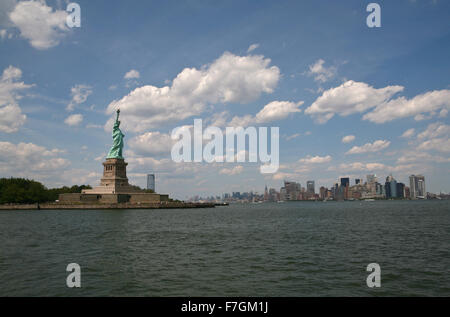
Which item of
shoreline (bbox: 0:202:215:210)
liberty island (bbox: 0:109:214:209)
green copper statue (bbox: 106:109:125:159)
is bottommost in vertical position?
shoreline (bbox: 0:202:215:210)

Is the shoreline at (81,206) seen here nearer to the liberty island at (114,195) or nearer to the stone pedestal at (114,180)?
the liberty island at (114,195)

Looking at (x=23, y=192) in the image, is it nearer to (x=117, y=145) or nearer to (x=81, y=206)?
(x=81, y=206)

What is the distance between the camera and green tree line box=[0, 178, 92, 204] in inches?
4835

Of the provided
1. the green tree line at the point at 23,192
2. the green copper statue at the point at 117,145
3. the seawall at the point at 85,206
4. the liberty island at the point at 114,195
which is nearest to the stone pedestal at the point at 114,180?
the liberty island at the point at 114,195

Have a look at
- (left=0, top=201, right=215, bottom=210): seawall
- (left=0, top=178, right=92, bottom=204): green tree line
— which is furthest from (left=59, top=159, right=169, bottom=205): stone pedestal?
(left=0, top=178, right=92, bottom=204): green tree line

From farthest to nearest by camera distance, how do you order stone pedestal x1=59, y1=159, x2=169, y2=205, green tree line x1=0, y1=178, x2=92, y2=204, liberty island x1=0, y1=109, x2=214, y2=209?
1. green tree line x1=0, y1=178, x2=92, y2=204
2. stone pedestal x1=59, y1=159, x2=169, y2=205
3. liberty island x1=0, y1=109, x2=214, y2=209

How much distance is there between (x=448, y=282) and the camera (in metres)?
18.8

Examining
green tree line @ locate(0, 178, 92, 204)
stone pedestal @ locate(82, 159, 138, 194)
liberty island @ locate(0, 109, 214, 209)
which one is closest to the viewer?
liberty island @ locate(0, 109, 214, 209)

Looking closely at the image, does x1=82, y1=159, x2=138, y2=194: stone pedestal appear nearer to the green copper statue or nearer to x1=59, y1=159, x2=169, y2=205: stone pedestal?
x1=59, y1=159, x2=169, y2=205: stone pedestal

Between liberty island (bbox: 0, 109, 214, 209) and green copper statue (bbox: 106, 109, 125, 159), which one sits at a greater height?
green copper statue (bbox: 106, 109, 125, 159)

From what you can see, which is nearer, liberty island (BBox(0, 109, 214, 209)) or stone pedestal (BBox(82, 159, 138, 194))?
liberty island (BBox(0, 109, 214, 209))

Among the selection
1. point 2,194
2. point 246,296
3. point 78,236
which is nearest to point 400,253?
point 246,296

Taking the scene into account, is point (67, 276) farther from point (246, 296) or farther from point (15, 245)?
point (15, 245)
